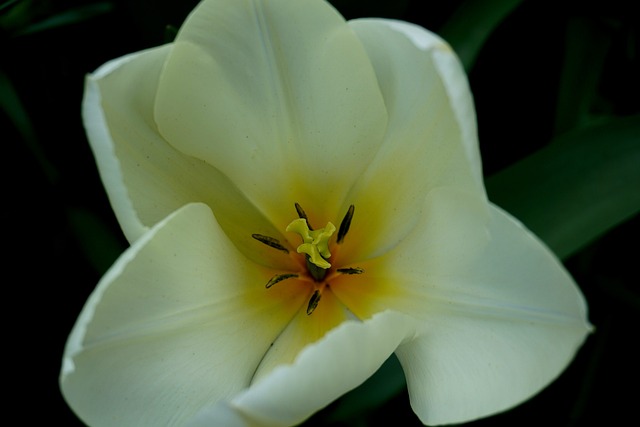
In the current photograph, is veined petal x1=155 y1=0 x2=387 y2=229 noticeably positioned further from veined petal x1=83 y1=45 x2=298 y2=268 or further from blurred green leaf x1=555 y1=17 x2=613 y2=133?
blurred green leaf x1=555 y1=17 x2=613 y2=133

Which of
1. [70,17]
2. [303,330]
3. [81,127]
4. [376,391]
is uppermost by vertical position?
[70,17]

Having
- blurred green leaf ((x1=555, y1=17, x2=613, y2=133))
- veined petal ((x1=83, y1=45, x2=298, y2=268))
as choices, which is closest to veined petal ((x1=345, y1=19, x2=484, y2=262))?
veined petal ((x1=83, y1=45, x2=298, y2=268))

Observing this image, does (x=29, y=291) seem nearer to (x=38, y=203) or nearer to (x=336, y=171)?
(x=38, y=203)

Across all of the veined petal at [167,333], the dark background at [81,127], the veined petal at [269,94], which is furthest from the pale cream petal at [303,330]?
Answer: the dark background at [81,127]

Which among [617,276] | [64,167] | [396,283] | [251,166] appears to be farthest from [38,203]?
[617,276]

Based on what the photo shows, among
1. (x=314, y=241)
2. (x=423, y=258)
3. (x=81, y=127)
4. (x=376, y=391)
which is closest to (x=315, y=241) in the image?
(x=314, y=241)

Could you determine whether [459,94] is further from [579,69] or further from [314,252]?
[579,69]
